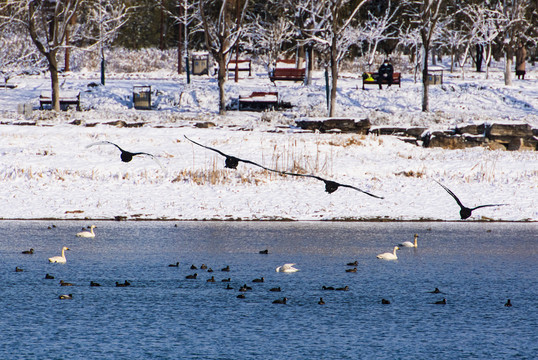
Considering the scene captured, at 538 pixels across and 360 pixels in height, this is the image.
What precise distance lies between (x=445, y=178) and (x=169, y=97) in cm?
2079

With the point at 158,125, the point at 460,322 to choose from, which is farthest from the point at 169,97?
the point at 460,322

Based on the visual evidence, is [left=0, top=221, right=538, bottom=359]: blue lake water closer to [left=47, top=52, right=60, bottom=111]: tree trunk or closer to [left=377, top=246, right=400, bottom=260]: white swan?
[left=377, top=246, right=400, bottom=260]: white swan

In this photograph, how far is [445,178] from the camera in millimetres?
19688

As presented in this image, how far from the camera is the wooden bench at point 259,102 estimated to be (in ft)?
113

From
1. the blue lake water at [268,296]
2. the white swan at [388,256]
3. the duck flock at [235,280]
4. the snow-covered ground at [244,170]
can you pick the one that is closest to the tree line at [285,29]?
the snow-covered ground at [244,170]

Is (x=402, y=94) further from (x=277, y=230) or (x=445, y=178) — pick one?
(x=277, y=230)

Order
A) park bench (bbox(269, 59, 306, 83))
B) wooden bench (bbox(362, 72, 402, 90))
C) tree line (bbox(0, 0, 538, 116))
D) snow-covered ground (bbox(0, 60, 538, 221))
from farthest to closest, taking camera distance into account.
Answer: park bench (bbox(269, 59, 306, 83)), wooden bench (bbox(362, 72, 402, 90)), tree line (bbox(0, 0, 538, 116)), snow-covered ground (bbox(0, 60, 538, 221))

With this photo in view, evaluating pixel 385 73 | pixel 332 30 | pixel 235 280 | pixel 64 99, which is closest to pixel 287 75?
pixel 385 73

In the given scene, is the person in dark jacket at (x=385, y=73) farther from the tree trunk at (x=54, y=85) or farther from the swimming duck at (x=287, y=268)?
the swimming duck at (x=287, y=268)

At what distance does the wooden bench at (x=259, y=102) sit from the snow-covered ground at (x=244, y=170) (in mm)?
1097

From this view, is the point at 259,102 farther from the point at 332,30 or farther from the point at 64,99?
the point at 64,99

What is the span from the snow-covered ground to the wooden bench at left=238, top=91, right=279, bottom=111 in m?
1.10

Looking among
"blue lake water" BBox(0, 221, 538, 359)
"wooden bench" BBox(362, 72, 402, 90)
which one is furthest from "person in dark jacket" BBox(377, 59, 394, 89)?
"blue lake water" BBox(0, 221, 538, 359)

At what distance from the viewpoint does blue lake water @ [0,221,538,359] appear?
7.38 meters
